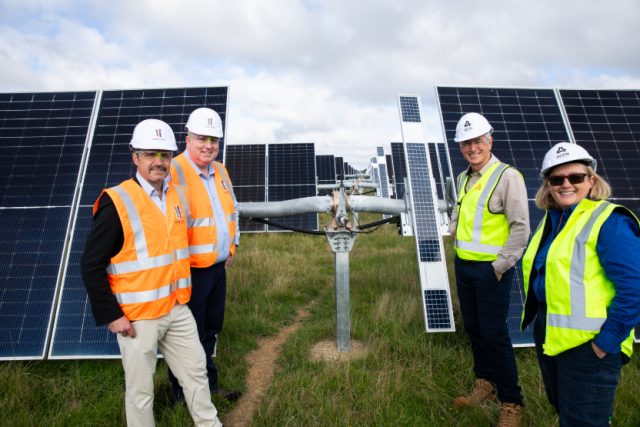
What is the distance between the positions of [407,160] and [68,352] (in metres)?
4.78

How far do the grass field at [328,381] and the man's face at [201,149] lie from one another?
7.71 ft

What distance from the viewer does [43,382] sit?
3865mm

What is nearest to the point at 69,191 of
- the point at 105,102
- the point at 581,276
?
the point at 105,102

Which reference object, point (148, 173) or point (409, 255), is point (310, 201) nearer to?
point (148, 173)

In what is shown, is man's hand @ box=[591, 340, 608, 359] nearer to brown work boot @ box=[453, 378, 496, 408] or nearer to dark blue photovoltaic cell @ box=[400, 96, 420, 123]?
brown work boot @ box=[453, 378, 496, 408]

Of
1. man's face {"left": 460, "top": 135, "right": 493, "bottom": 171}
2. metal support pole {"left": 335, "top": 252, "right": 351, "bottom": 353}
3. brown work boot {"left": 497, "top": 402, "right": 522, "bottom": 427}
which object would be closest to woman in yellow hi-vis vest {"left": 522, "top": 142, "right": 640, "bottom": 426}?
brown work boot {"left": 497, "top": 402, "right": 522, "bottom": 427}

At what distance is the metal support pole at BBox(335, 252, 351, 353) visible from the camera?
4301mm

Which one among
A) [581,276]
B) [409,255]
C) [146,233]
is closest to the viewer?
[581,276]

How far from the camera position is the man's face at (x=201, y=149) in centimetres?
349

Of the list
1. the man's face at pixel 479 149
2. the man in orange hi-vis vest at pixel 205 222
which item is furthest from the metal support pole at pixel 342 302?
the man's face at pixel 479 149

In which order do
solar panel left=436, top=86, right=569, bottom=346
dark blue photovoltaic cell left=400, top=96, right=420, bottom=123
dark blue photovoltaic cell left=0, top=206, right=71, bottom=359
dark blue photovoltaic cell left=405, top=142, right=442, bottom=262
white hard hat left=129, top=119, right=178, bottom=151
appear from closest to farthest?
white hard hat left=129, top=119, right=178, bottom=151
dark blue photovoltaic cell left=0, top=206, right=71, bottom=359
dark blue photovoltaic cell left=405, top=142, right=442, bottom=262
solar panel left=436, top=86, right=569, bottom=346
dark blue photovoltaic cell left=400, top=96, right=420, bottom=123

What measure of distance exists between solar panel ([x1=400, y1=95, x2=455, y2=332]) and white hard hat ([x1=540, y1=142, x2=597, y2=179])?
2307 mm

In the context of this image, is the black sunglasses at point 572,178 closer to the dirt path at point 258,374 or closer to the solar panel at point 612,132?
the dirt path at point 258,374

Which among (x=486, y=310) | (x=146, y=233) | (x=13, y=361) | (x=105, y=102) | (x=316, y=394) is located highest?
(x=105, y=102)
